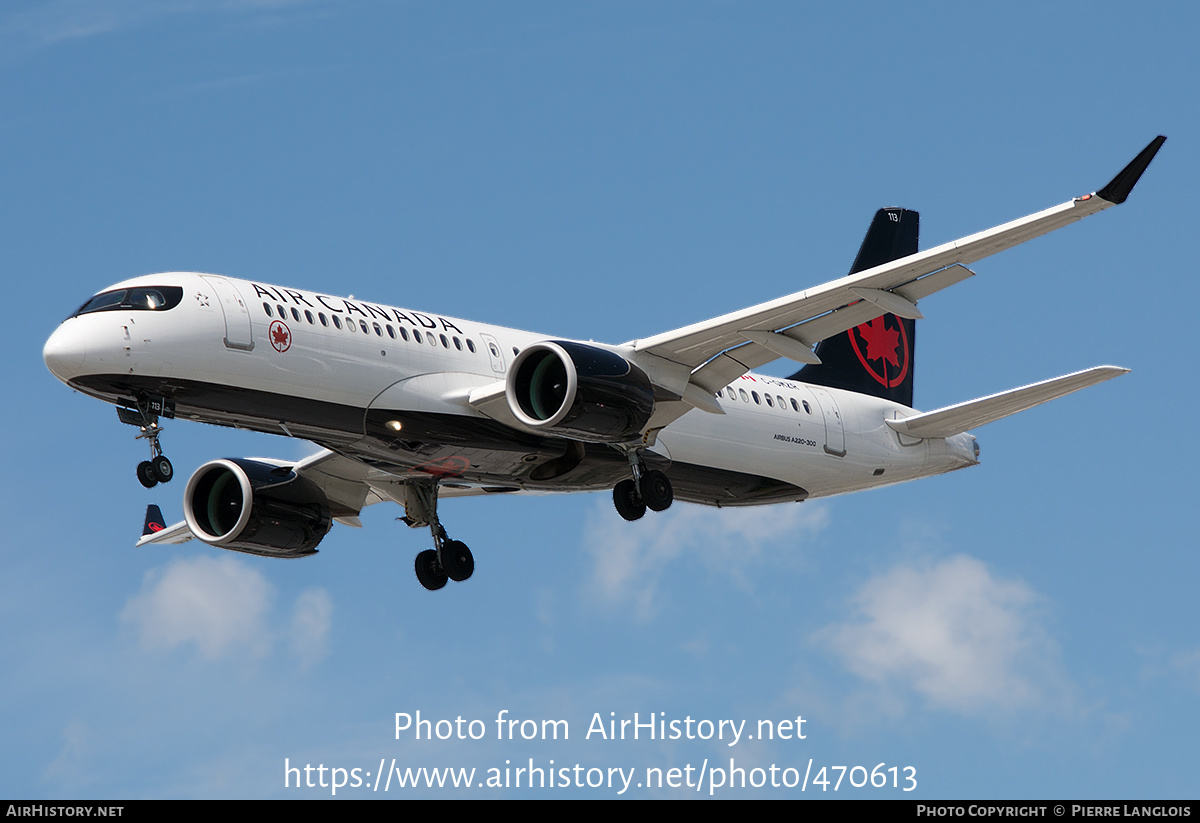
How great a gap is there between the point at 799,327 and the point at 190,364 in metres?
11.8

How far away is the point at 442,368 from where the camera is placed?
107ft

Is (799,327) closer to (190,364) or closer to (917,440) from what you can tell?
(917,440)

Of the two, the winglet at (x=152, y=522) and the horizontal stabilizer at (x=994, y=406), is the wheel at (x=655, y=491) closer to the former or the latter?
the horizontal stabilizer at (x=994, y=406)

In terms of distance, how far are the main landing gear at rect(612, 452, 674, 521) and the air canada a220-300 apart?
0.04 m

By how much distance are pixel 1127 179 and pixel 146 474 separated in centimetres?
1775

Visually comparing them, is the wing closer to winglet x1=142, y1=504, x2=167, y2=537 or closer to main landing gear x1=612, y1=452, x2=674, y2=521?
main landing gear x1=612, y1=452, x2=674, y2=521

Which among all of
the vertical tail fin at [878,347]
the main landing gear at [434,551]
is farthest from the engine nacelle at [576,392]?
the vertical tail fin at [878,347]

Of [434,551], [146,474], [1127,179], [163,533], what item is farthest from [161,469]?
[1127,179]

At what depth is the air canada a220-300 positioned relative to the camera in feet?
98.3

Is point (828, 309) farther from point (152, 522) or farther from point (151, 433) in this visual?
→ point (152, 522)

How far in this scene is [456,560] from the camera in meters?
37.6
